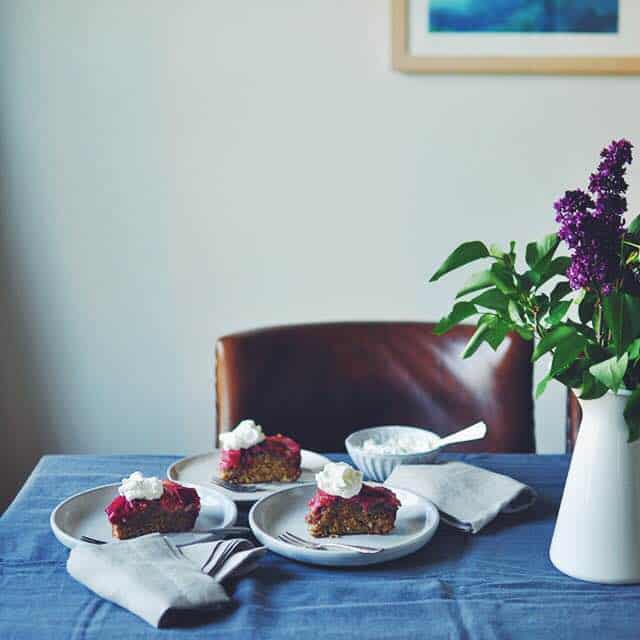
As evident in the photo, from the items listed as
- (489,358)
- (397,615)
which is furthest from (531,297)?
(489,358)

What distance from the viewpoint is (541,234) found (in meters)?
2.34

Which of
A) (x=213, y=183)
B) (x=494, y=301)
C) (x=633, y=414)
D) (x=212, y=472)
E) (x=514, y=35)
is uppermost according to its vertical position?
(x=514, y=35)

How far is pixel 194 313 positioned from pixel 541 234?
903 mm

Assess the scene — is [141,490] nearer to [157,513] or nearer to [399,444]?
[157,513]

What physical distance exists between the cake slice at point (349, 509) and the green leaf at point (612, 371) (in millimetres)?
304

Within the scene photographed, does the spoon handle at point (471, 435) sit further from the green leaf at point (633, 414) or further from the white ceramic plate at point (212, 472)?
the green leaf at point (633, 414)

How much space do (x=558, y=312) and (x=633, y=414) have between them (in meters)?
0.13

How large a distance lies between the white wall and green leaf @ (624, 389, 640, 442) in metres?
1.42

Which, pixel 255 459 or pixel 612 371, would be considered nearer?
pixel 612 371

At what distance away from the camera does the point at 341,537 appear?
41.9 inches

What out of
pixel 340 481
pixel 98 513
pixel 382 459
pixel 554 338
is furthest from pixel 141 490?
pixel 554 338

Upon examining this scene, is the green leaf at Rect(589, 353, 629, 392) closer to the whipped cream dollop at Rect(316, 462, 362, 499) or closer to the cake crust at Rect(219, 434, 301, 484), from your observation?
the whipped cream dollop at Rect(316, 462, 362, 499)

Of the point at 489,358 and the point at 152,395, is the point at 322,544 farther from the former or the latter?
the point at 152,395

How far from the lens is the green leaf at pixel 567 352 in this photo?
35.8 inches
